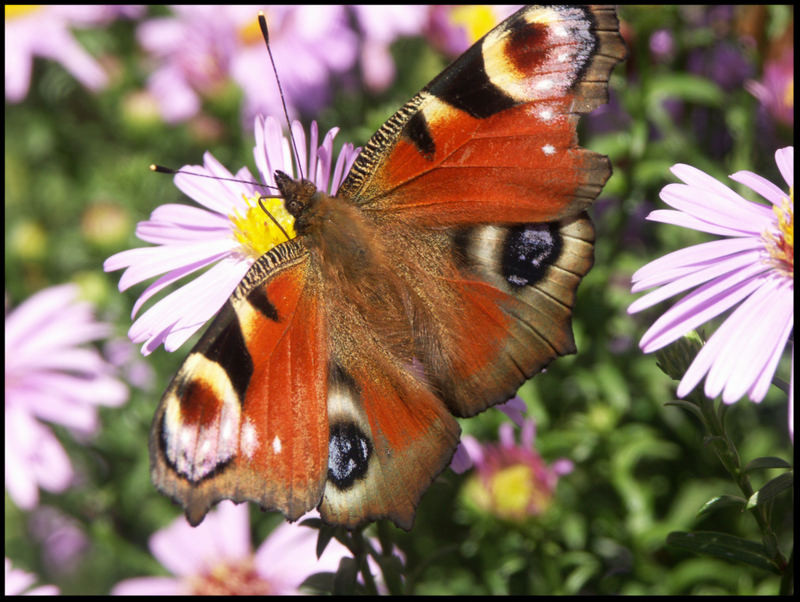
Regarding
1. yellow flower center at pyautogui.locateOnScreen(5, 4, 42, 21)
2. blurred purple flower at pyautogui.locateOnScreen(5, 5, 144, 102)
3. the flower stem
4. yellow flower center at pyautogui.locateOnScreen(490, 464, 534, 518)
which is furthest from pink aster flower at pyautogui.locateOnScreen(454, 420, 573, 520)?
yellow flower center at pyautogui.locateOnScreen(5, 4, 42, 21)

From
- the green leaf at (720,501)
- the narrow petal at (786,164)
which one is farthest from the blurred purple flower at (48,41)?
the green leaf at (720,501)

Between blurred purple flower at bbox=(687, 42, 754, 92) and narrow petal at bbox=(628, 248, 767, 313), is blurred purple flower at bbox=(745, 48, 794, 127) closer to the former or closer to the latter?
blurred purple flower at bbox=(687, 42, 754, 92)

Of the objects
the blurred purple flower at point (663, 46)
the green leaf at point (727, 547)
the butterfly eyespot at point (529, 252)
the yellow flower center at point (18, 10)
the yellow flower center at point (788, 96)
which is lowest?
the green leaf at point (727, 547)

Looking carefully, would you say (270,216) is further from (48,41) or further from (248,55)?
(48,41)

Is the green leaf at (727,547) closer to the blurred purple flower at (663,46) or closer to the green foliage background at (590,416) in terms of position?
the green foliage background at (590,416)

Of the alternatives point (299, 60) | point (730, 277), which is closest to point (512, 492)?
point (730, 277)

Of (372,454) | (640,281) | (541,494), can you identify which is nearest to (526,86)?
(640,281)

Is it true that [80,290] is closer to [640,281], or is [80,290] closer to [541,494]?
[541,494]
